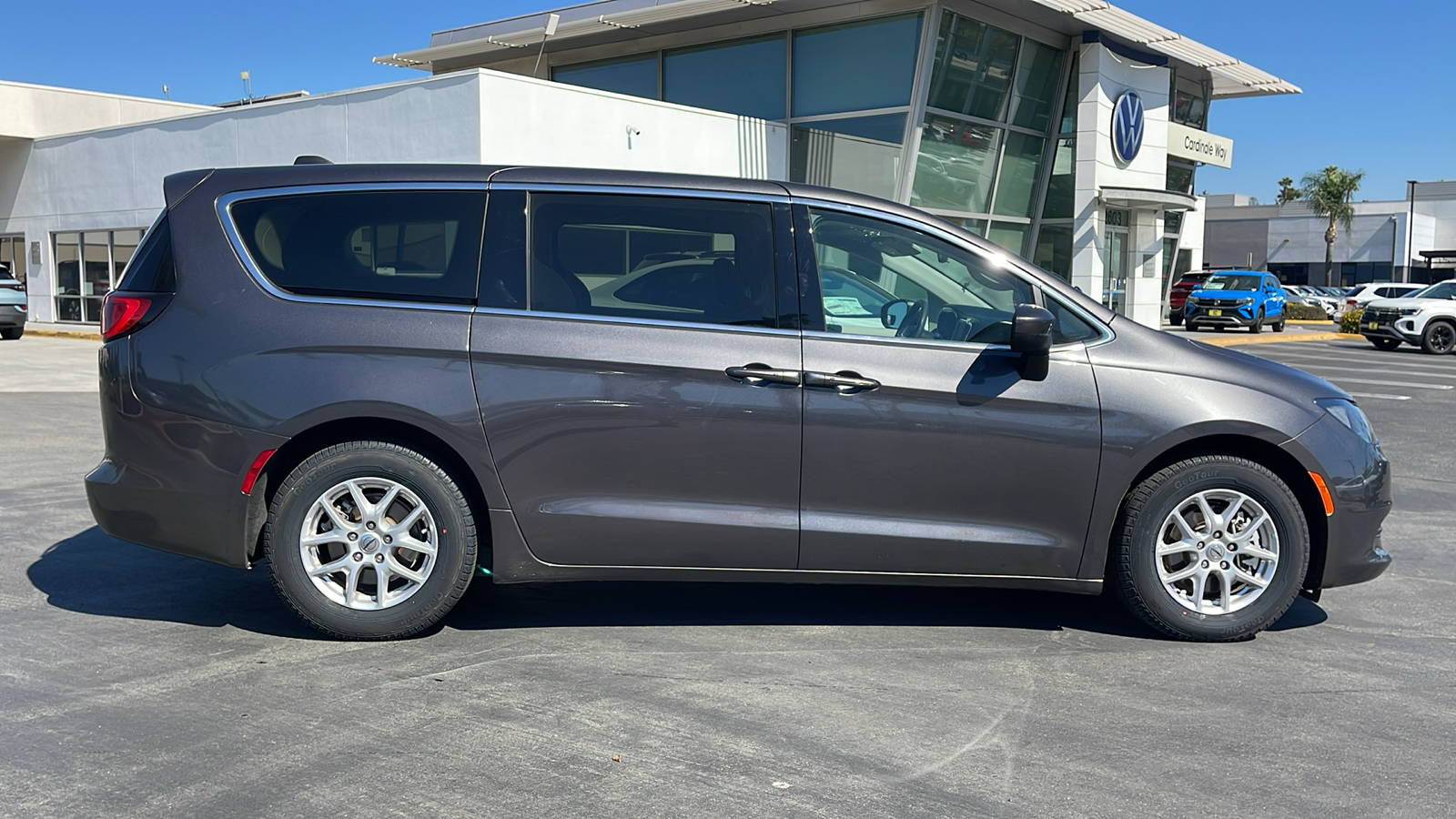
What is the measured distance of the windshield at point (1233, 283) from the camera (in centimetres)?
3412

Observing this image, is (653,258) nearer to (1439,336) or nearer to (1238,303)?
(1439,336)

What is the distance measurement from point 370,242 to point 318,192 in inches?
12.5

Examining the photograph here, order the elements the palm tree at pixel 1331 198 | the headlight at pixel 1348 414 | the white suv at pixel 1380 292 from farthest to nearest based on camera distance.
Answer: the palm tree at pixel 1331 198 → the white suv at pixel 1380 292 → the headlight at pixel 1348 414

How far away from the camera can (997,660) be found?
4.48m

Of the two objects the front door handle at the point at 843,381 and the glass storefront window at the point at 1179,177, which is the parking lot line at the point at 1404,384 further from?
the glass storefront window at the point at 1179,177

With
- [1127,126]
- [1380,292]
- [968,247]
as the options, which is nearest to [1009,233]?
[1127,126]

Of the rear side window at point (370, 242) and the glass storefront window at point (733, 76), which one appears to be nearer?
the rear side window at point (370, 242)

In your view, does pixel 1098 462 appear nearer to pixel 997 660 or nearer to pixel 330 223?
pixel 997 660

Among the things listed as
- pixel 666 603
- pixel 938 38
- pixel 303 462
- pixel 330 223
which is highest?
pixel 938 38

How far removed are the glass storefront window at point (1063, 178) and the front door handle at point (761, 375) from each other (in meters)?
23.4

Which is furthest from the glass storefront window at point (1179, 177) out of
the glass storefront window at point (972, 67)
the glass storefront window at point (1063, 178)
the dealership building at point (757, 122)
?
the glass storefront window at point (972, 67)

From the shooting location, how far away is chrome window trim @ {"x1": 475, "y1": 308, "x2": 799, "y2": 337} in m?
4.54

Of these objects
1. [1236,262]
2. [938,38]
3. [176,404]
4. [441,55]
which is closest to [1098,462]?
[176,404]

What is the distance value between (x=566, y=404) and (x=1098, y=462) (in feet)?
6.85
